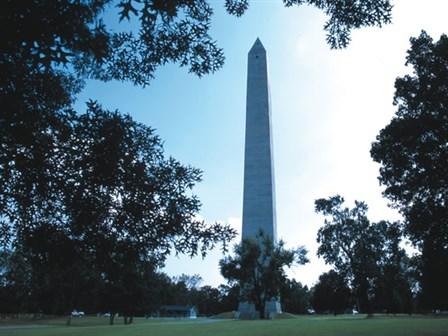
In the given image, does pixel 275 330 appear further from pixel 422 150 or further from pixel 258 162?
pixel 258 162

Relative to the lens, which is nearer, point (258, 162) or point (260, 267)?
point (260, 267)

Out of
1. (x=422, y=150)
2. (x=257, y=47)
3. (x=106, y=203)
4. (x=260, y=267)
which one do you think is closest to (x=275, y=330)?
(x=422, y=150)

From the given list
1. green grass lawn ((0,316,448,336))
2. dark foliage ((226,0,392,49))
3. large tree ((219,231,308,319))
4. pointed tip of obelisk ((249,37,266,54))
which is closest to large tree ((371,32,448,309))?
green grass lawn ((0,316,448,336))

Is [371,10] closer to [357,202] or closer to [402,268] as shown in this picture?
[357,202]

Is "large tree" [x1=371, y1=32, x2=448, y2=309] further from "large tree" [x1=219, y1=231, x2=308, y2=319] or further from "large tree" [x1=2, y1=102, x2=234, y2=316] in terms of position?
"large tree" [x1=219, y1=231, x2=308, y2=319]

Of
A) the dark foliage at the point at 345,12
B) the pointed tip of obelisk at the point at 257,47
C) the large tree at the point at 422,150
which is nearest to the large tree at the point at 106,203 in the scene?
the dark foliage at the point at 345,12

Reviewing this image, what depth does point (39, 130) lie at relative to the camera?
5730 mm

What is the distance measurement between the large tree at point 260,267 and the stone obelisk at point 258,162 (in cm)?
144

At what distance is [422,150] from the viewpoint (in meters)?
19.2

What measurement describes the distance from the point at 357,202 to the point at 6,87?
5352 centimetres

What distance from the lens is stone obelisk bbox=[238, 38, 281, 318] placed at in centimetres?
4969

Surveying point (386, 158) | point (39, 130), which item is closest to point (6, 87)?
point (39, 130)

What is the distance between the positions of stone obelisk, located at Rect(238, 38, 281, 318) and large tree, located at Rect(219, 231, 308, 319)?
1.44 m

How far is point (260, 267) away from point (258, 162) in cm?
1251
